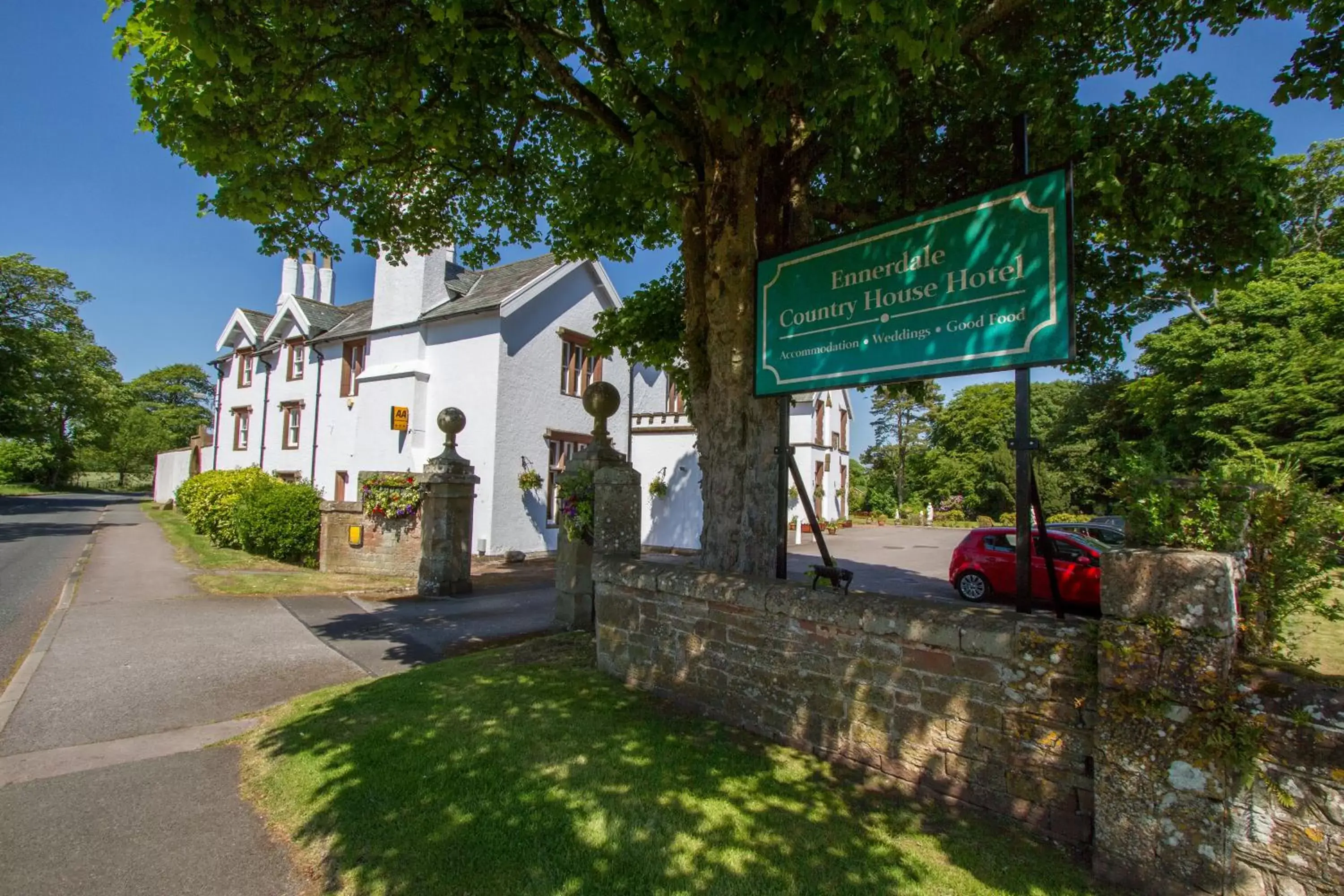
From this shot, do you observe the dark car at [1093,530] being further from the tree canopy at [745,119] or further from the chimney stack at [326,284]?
the chimney stack at [326,284]

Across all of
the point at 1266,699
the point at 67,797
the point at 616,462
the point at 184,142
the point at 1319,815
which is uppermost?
the point at 184,142

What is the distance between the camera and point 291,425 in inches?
957

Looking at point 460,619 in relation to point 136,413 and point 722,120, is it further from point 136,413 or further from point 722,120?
point 136,413

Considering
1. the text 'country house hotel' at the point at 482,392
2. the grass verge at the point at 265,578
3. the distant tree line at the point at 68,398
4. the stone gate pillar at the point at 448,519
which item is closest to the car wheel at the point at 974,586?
the text 'country house hotel' at the point at 482,392

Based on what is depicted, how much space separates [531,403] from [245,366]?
19.2m

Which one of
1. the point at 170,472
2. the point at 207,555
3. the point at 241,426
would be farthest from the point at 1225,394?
the point at 170,472

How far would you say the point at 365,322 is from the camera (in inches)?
860

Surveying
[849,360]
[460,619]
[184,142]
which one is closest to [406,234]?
[184,142]

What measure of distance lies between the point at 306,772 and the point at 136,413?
230 ft

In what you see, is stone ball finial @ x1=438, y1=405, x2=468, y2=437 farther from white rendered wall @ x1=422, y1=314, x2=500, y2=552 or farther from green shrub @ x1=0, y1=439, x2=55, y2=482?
green shrub @ x1=0, y1=439, x2=55, y2=482

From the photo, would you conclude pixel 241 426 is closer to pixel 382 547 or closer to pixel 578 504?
pixel 382 547

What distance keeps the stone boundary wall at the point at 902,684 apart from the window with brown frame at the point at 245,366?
98.0ft

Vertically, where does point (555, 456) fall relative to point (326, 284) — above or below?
below

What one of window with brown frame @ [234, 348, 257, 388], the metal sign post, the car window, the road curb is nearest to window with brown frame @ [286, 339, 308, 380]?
window with brown frame @ [234, 348, 257, 388]
